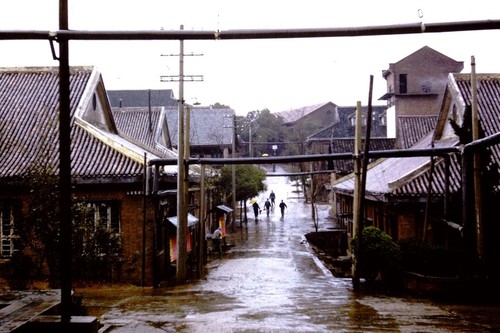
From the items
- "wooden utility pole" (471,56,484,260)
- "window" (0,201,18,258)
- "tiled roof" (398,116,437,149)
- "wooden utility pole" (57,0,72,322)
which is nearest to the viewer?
"wooden utility pole" (57,0,72,322)

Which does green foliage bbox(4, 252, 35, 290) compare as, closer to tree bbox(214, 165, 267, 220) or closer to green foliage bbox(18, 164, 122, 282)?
green foliage bbox(18, 164, 122, 282)

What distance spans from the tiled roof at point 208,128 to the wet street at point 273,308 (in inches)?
1056

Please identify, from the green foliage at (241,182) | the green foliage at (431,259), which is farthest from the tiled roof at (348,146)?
the green foliage at (431,259)

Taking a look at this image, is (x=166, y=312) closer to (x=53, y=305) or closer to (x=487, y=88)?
(x=53, y=305)

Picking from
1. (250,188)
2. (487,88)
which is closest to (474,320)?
(487,88)

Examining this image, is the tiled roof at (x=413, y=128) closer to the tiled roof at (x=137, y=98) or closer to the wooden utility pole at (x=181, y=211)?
the wooden utility pole at (x=181, y=211)

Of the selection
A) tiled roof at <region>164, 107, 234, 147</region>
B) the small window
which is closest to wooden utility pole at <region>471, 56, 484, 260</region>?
the small window

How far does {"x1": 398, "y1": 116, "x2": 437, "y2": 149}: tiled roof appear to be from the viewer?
32.6 m

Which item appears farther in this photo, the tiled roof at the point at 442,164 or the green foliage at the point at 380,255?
the tiled roof at the point at 442,164

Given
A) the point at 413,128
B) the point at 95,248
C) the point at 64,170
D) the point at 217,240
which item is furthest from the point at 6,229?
the point at 413,128

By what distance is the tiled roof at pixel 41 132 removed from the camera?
16641mm

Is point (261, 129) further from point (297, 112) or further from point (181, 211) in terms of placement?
point (181, 211)

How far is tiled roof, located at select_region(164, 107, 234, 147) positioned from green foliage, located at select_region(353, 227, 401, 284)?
31.1 m

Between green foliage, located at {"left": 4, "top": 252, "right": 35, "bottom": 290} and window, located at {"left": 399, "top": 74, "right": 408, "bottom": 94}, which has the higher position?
window, located at {"left": 399, "top": 74, "right": 408, "bottom": 94}
